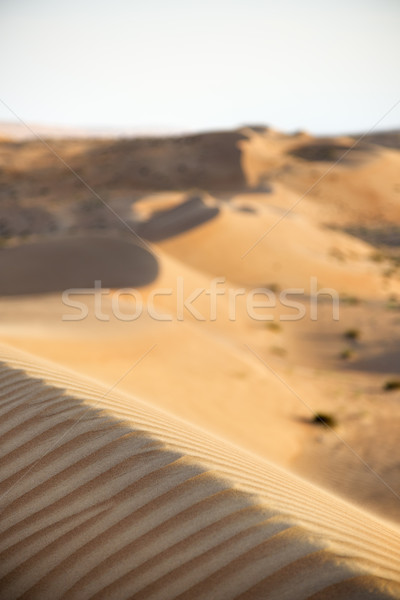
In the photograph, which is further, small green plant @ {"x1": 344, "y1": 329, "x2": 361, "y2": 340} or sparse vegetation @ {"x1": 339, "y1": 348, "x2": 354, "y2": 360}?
small green plant @ {"x1": 344, "y1": 329, "x2": 361, "y2": 340}

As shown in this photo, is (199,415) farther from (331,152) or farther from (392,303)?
(331,152)

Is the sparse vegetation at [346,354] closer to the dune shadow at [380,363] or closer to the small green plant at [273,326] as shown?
the dune shadow at [380,363]

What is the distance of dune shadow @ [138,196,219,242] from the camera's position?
18.2 meters

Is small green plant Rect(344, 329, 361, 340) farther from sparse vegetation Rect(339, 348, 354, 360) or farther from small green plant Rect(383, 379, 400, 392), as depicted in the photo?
small green plant Rect(383, 379, 400, 392)

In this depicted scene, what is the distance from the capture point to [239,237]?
57.5 feet

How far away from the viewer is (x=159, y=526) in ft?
6.95

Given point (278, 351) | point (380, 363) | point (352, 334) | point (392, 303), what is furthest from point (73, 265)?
point (392, 303)

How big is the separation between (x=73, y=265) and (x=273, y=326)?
4.79 m

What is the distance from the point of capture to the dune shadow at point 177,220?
18.2m

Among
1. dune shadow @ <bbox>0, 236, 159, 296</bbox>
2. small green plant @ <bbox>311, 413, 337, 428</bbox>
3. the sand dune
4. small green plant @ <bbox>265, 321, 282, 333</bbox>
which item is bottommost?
small green plant @ <bbox>265, 321, 282, 333</bbox>

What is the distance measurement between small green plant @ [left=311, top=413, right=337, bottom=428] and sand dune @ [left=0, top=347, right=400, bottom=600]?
3549 millimetres

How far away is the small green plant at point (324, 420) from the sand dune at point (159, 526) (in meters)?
3.55

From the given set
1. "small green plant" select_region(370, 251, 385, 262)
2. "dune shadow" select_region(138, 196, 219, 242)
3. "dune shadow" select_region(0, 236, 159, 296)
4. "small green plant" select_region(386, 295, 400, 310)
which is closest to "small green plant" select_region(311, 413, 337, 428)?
"dune shadow" select_region(0, 236, 159, 296)

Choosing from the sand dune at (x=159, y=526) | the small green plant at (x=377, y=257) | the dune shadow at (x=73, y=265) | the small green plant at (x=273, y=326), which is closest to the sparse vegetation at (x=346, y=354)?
the small green plant at (x=273, y=326)
